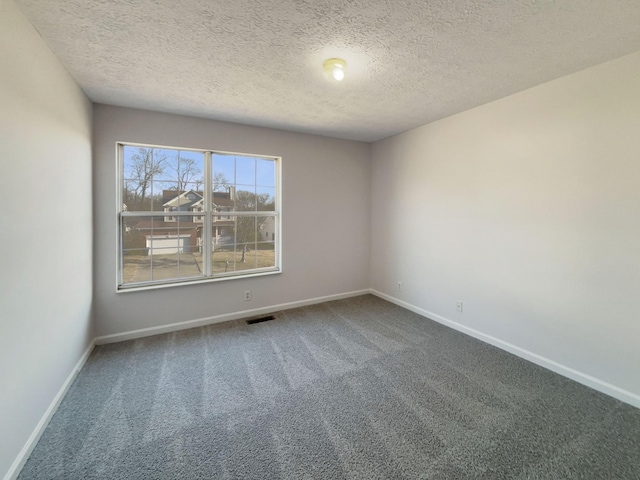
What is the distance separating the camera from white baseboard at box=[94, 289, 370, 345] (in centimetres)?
280

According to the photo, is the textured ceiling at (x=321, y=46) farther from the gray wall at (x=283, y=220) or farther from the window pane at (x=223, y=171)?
the window pane at (x=223, y=171)

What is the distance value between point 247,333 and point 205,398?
3.46ft

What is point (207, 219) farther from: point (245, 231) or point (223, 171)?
point (223, 171)

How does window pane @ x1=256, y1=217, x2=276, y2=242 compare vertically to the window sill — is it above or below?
above

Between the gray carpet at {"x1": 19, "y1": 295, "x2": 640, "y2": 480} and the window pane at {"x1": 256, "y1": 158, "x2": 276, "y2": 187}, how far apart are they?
2110 mm

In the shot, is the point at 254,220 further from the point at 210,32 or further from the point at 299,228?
the point at 210,32

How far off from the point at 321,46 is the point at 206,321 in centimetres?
311

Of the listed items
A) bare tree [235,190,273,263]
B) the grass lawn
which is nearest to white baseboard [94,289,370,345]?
the grass lawn

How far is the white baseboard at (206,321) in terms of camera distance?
2797mm

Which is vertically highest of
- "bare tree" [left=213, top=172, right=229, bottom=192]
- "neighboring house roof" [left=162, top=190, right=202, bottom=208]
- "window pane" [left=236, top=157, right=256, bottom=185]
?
"window pane" [left=236, top=157, right=256, bottom=185]

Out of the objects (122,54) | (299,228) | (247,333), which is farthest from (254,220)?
(122,54)

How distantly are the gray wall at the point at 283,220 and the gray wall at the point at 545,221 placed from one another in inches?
42.7

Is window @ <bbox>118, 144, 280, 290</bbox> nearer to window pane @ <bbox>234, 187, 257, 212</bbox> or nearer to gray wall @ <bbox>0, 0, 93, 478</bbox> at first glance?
window pane @ <bbox>234, 187, 257, 212</bbox>

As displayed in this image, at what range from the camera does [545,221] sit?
7.66 ft
